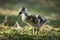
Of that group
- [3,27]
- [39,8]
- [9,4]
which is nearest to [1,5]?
[9,4]

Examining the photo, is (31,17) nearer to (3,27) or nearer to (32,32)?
(32,32)

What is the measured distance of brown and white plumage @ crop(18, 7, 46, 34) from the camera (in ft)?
6.55

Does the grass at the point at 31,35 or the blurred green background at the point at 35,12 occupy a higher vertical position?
the blurred green background at the point at 35,12

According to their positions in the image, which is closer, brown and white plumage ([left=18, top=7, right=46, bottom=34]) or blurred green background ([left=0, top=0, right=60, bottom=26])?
brown and white plumage ([left=18, top=7, right=46, bottom=34])

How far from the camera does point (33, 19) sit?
6.57 feet

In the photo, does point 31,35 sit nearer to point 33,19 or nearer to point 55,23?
point 33,19

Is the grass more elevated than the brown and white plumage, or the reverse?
the brown and white plumage

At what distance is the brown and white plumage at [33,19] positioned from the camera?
2.00 m

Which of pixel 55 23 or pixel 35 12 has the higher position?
pixel 35 12

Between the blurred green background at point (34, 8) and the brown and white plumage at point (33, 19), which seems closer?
the brown and white plumage at point (33, 19)

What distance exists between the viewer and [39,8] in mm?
2125

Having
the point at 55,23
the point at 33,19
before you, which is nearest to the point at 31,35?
the point at 33,19

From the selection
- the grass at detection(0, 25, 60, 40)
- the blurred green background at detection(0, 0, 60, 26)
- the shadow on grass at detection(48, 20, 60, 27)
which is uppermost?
the blurred green background at detection(0, 0, 60, 26)

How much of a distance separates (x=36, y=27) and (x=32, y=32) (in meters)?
0.06
